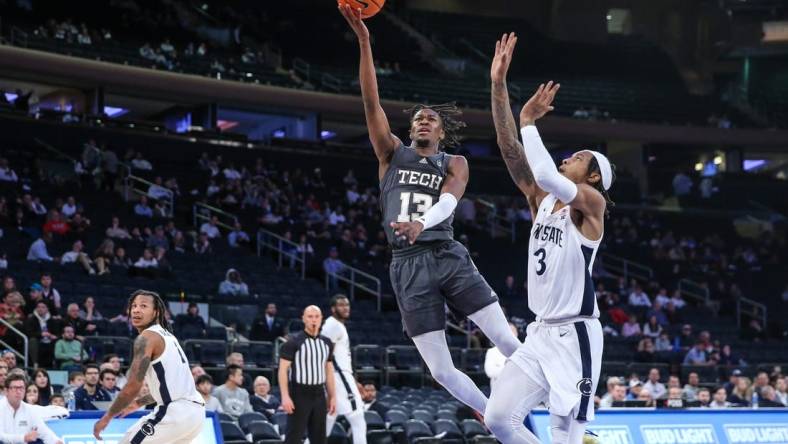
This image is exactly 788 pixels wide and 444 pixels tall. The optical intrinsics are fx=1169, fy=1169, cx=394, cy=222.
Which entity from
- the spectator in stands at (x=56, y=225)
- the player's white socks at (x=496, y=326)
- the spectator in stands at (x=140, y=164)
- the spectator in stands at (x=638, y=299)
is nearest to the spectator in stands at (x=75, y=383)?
→ the player's white socks at (x=496, y=326)

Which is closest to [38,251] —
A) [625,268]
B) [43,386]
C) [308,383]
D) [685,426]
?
[43,386]

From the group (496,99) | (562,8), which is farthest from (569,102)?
(496,99)

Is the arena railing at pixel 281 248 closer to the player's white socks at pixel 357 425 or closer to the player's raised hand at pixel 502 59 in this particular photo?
the player's white socks at pixel 357 425

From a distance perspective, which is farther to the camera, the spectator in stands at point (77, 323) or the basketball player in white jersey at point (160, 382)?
the spectator in stands at point (77, 323)

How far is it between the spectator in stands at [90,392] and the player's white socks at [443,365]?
644 centimetres

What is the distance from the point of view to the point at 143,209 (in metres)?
25.0

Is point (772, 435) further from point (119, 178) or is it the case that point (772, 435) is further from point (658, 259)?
point (658, 259)

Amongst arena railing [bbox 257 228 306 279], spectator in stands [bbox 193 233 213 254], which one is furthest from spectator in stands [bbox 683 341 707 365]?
spectator in stands [bbox 193 233 213 254]

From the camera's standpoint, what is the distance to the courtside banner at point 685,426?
1114 cm

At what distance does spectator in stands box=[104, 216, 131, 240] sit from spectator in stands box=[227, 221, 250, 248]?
2.93 metres

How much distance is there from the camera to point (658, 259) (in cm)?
3322

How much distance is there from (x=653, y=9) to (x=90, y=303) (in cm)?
3084

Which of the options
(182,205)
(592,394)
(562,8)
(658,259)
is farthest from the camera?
(562,8)

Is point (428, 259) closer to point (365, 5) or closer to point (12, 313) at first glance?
point (365, 5)
